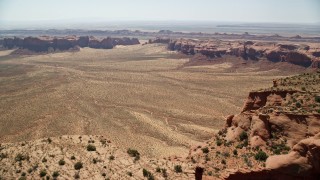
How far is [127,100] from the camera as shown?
72750 millimetres

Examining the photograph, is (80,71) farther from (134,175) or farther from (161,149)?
(134,175)

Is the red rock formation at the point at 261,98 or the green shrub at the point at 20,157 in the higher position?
the red rock formation at the point at 261,98

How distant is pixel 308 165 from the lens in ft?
68.0

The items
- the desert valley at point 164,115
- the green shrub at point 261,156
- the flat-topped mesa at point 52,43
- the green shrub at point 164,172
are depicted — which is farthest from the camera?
the flat-topped mesa at point 52,43

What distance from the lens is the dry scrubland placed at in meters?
51.7

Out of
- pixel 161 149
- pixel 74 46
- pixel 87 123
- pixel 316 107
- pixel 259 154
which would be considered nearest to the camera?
pixel 259 154

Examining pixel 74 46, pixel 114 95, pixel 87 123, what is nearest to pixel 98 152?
pixel 87 123

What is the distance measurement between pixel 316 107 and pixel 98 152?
64.4 feet

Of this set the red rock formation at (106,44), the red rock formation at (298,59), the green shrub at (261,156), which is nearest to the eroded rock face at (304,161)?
the green shrub at (261,156)

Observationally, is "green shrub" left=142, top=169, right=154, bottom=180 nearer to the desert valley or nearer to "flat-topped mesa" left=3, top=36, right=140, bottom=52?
the desert valley

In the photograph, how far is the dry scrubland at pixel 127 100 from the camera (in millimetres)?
51688

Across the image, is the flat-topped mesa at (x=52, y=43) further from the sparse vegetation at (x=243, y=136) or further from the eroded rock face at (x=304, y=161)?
the eroded rock face at (x=304, y=161)

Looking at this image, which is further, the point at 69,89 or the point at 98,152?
the point at 69,89

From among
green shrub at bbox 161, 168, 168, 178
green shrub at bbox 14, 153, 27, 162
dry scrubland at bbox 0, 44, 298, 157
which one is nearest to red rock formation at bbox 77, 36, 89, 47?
dry scrubland at bbox 0, 44, 298, 157
